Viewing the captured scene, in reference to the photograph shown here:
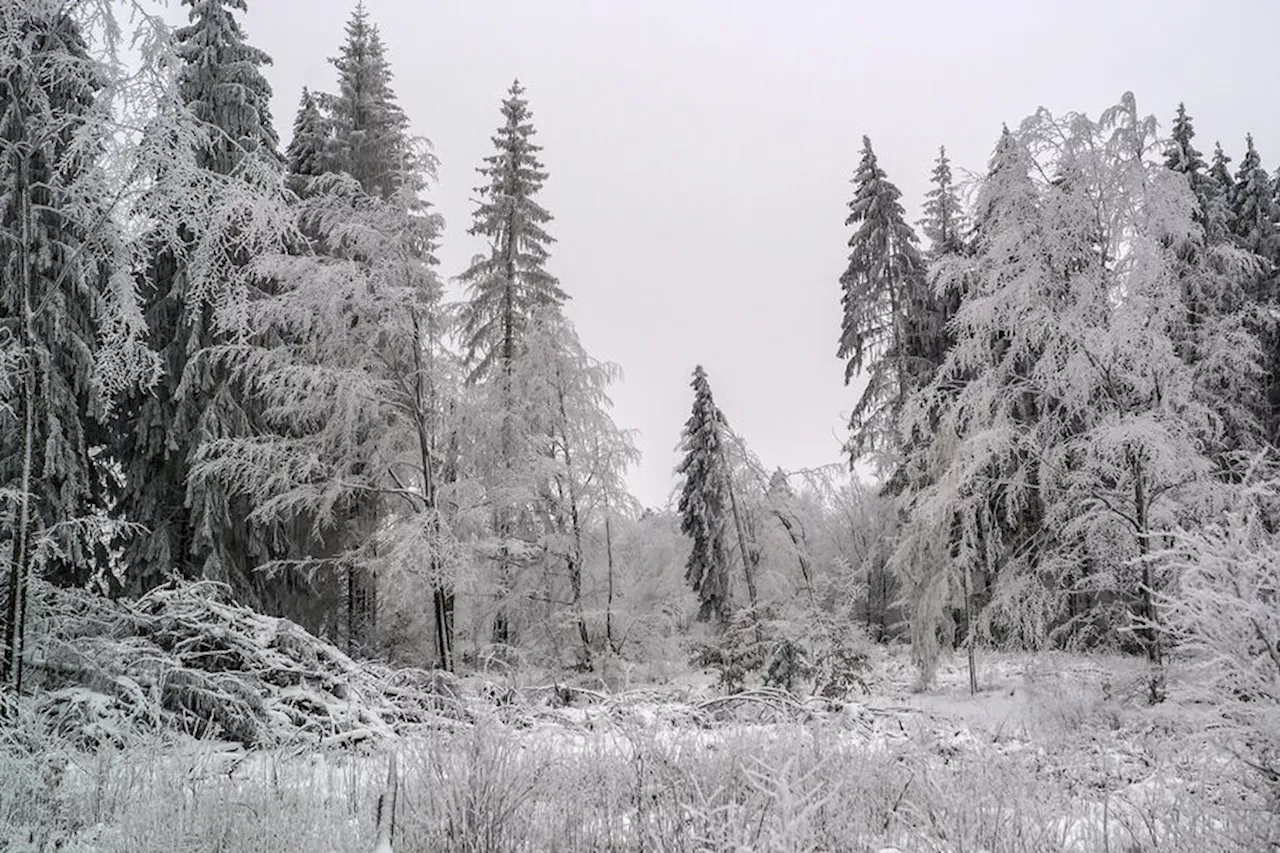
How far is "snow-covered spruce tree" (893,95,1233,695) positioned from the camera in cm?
982

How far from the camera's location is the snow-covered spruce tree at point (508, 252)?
18797mm

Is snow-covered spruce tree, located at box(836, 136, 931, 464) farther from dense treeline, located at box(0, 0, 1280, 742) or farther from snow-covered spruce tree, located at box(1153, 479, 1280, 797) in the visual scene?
snow-covered spruce tree, located at box(1153, 479, 1280, 797)

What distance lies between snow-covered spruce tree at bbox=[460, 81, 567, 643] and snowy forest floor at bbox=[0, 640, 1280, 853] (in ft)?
44.9

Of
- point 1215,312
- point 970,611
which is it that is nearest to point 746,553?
point 970,611

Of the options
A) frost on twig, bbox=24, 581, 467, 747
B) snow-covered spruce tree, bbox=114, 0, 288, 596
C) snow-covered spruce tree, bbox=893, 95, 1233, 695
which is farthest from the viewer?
snow-covered spruce tree, bbox=114, 0, 288, 596

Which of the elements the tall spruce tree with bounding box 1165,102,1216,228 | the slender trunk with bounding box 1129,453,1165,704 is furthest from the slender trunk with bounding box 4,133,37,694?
the tall spruce tree with bounding box 1165,102,1216,228

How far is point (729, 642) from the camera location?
48.6 ft

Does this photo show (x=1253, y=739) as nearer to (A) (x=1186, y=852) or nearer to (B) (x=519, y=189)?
(A) (x=1186, y=852)

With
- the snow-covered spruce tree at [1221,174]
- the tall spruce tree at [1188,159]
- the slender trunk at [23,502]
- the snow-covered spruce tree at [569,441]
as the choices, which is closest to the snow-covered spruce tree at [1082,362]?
the snow-covered spruce tree at [569,441]

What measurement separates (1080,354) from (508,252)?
13088 millimetres

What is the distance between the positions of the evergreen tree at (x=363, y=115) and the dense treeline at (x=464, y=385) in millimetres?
87

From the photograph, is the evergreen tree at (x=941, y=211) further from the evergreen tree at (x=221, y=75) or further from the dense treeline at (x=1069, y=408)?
the evergreen tree at (x=221, y=75)

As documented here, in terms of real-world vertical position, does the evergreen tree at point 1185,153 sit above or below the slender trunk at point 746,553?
above

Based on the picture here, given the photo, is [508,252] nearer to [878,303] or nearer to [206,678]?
[878,303]
